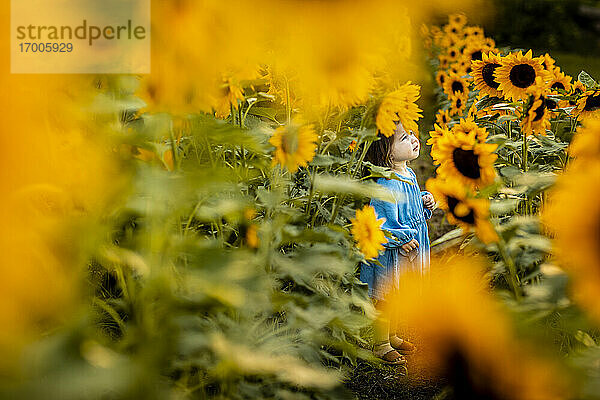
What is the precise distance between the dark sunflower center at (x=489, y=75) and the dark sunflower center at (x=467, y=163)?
0.56m

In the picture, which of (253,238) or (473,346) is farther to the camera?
(253,238)

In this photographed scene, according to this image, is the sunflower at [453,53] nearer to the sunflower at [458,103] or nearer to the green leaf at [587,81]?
the sunflower at [458,103]

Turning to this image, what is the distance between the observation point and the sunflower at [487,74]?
2.04 metres

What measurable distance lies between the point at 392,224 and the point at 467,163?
2.78 ft

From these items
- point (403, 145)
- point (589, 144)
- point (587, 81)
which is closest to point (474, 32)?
point (403, 145)

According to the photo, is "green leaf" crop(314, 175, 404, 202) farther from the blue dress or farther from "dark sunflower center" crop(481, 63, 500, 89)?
the blue dress

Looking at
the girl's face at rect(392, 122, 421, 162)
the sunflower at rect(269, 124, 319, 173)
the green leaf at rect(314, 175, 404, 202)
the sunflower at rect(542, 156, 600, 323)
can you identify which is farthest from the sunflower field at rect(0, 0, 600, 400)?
the girl's face at rect(392, 122, 421, 162)

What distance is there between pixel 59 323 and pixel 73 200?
10 centimetres

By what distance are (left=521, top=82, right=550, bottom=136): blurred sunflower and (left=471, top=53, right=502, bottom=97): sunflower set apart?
0.12m

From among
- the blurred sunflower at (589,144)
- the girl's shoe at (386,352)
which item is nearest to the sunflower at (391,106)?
the blurred sunflower at (589,144)

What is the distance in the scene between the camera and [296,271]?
0.80 m

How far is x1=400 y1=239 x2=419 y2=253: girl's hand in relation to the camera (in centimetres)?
243

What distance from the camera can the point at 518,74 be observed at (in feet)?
6.37

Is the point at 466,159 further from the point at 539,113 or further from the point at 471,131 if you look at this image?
the point at 539,113
